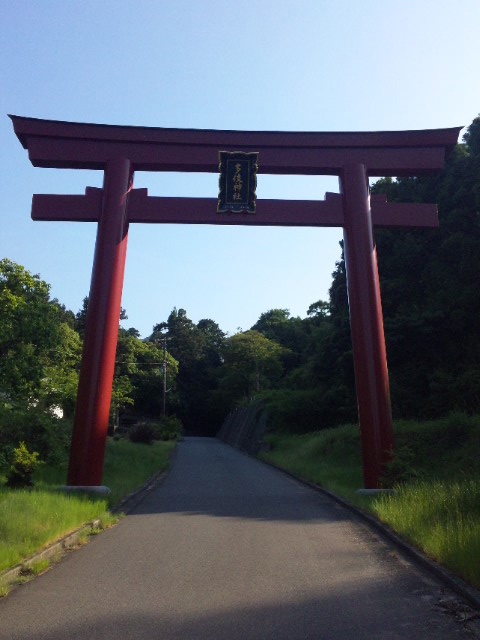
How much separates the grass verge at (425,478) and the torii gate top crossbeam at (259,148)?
295 inches

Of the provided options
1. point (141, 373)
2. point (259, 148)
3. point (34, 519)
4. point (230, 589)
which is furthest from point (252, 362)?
point (230, 589)

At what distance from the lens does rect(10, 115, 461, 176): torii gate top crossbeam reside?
16.0 metres

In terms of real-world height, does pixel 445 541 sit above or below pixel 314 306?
below

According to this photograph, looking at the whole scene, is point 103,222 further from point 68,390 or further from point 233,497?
point 68,390

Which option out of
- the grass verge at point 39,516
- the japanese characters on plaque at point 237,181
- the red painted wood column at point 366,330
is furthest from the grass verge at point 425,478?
the japanese characters on plaque at point 237,181

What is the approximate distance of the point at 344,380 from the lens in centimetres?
2911

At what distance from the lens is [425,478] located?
14.5m

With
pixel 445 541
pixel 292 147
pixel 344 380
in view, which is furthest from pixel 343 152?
pixel 344 380

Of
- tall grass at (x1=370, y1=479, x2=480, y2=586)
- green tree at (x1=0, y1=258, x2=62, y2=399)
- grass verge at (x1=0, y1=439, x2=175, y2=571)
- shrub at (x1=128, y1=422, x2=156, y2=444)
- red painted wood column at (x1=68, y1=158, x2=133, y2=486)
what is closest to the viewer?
tall grass at (x1=370, y1=479, x2=480, y2=586)

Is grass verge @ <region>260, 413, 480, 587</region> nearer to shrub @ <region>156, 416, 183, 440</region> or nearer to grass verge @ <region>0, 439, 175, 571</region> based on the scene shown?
grass verge @ <region>0, 439, 175, 571</region>

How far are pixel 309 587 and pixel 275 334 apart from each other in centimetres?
7217

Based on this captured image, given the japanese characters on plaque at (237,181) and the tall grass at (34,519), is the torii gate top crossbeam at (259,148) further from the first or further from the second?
the tall grass at (34,519)

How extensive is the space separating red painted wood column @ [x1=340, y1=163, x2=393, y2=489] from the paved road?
11.4 feet

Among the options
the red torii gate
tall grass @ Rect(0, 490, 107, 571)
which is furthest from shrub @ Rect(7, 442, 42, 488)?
the red torii gate
